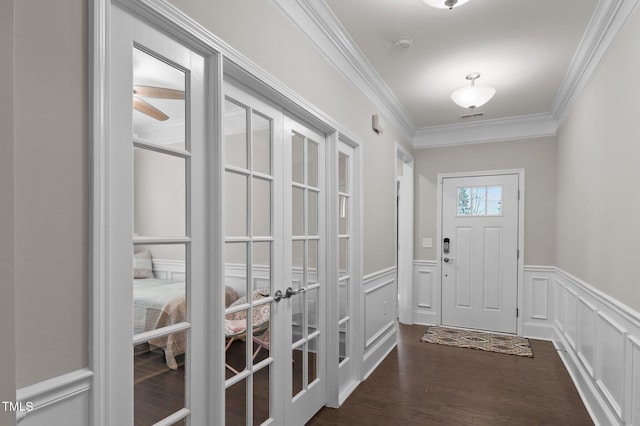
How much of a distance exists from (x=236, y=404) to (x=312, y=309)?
0.88 m

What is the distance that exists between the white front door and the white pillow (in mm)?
4425

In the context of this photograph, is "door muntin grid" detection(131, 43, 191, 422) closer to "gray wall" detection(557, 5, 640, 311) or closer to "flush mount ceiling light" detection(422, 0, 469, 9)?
"flush mount ceiling light" detection(422, 0, 469, 9)

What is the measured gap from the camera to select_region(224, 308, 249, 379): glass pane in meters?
1.82

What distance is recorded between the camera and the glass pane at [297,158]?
237cm

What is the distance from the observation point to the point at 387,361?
147 inches

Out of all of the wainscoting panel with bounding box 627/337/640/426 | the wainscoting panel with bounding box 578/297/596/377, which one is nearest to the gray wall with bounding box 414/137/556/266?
the wainscoting panel with bounding box 578/297/596/377

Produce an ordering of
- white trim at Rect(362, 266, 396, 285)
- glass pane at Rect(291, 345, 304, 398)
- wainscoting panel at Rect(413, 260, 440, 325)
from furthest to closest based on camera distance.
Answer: wainscoting panel at Rect(413, 260, 440, 325), white trim at Rect(362, 266, 396, 285), glass pane at Rect(291, 345, 304, 398)

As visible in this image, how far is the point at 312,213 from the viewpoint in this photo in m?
2.62
